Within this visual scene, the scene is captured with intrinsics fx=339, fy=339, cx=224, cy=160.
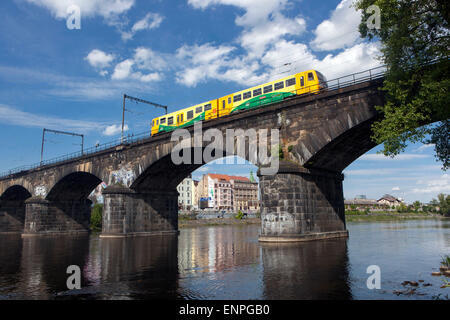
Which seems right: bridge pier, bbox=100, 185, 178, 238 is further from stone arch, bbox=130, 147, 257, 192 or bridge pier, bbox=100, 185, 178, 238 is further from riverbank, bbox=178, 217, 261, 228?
riverbank, bbox=178, 217, 261, 228

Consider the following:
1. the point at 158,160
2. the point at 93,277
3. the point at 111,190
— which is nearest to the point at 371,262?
the point at 93,277

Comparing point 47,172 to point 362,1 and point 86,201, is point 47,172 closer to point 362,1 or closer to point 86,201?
point 86,201

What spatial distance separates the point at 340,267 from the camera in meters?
12.7

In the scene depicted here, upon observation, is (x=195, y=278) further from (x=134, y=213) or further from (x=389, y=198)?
(x=389, y=198)

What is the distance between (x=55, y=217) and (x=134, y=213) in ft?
65.3

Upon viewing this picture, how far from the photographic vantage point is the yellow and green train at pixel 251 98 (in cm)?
2564

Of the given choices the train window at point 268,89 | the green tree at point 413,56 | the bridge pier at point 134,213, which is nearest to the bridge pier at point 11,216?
the bridge pier at point 134,213

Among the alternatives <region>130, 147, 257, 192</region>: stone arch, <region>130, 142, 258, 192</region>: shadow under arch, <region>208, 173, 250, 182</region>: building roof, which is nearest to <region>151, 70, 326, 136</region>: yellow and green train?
<region>130, 142, 258, 192</region>: shadow under arch

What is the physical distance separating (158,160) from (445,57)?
83.9 ft

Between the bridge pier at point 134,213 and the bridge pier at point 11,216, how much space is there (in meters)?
35.8

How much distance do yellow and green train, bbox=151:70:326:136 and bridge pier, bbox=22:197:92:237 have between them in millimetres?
22864

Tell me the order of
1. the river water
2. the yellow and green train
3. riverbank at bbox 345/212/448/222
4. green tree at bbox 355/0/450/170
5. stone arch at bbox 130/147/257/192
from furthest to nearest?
riverbank at bbox 345/212/448/222
stone arch at bbox 130/147/257/192
the yellow and green train
green tree at bbox 355/0/450/170
the river water

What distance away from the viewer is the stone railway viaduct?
2158 cm

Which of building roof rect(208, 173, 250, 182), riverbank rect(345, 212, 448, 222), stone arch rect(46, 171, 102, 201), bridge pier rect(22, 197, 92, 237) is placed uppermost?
building roof rect(208, 173, 250, 182)
